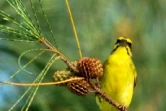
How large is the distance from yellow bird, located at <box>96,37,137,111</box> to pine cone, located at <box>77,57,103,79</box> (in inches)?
→ 27.7

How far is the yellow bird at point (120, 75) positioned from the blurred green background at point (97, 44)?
0.03m

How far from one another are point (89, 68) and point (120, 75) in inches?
32.2

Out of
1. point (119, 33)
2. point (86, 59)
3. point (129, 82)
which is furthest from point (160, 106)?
point (86, 59)

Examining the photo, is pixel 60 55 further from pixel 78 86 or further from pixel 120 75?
pixel 120 75

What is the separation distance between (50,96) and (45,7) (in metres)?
0.36

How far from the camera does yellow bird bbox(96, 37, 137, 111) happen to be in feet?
5.13

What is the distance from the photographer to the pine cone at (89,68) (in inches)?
31.9

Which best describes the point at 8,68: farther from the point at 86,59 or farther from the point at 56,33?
the point at 86,59

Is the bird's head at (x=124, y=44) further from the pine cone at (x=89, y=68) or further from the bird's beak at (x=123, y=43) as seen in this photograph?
the pine cone at (x=89, y=68)

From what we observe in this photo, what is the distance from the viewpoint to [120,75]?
1.62 m

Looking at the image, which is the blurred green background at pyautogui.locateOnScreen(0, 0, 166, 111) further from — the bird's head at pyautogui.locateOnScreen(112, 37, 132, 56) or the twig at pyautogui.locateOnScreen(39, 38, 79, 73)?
the twig at pyautogui.locateOnScreen(39, 38, 79, 73)

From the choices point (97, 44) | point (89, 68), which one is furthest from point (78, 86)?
point (97, 44)

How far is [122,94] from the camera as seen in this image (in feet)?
5.44

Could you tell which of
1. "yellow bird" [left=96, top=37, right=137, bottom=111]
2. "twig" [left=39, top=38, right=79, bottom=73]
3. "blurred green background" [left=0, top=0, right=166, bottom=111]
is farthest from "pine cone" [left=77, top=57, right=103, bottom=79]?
"yellow bird" [left=96, top=37, right=137, bottom=111]
